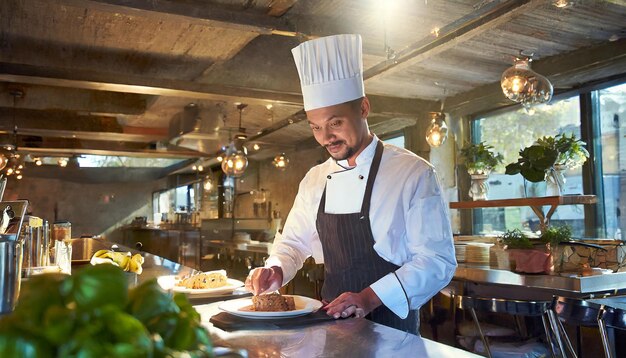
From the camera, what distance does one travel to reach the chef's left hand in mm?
1696

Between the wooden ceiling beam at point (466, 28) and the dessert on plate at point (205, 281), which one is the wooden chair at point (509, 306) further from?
the wooden ceiling beam at point (466, 28)

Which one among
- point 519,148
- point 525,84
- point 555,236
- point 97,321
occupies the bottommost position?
point 555,236

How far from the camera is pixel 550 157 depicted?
3.94 m

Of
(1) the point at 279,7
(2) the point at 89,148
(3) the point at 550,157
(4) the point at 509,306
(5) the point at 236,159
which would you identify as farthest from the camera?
(2) the point at 89,148

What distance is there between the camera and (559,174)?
4.02m

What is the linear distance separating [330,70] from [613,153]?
3.37m

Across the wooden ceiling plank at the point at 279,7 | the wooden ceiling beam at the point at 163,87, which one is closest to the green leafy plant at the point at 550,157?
the wooden ceiling plank at the point at 279,7

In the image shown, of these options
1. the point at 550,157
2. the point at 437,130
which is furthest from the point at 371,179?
the point at 437,130

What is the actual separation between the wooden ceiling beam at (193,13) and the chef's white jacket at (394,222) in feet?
5.39

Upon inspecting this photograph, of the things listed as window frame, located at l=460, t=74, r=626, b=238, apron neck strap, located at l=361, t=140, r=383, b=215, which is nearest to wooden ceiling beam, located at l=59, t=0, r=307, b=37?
apron neck strap, located at l=361, t=140, r=383, b=215

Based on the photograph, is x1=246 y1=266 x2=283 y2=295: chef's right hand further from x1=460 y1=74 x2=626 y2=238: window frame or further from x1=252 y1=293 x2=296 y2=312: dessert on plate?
x1=460 y1=74 x2=626 y2=238: window frame

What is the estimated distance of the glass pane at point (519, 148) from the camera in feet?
16.6

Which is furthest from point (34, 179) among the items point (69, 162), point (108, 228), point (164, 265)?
point (164, 265)

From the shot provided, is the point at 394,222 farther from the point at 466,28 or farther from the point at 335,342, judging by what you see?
the point at 466,28
